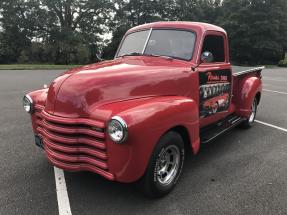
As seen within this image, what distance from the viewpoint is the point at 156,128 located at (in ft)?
11.8

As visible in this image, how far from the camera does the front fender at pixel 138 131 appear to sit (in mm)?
3398

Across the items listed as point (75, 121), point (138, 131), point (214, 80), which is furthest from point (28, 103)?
point (214, 80)

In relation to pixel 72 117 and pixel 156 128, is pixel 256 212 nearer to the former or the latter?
pixel 156 128

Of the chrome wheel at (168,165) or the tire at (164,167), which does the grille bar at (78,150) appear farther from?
the chrome wheel at (168,165)

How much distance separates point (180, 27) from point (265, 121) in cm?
382

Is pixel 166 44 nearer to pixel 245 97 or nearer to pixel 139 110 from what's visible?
pixel 139 110

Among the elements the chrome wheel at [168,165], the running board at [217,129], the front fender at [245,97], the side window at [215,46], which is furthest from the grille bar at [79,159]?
the front fender at [245,97]

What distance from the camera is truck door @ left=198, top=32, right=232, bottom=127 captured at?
16.5ft

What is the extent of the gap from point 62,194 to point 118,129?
1.26 m

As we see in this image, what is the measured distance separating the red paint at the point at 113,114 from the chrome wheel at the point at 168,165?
292 millimetres

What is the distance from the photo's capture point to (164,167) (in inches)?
161

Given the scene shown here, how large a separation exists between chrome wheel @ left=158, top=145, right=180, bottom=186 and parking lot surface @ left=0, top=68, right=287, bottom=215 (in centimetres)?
20

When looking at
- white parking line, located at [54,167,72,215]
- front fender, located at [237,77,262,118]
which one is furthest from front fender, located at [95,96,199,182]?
front fender, located at [237,77,262,118]

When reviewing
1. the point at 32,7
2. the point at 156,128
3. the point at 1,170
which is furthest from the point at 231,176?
the point at 32,7
